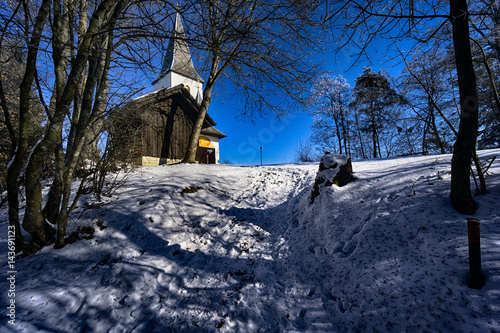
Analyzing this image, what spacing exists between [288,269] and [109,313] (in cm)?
251

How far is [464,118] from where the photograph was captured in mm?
2506

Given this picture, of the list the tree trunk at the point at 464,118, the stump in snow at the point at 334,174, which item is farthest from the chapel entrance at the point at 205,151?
the tree trunk at the point at 464,118

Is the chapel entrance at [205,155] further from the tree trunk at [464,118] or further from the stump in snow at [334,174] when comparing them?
the tree trunk at [464,118]

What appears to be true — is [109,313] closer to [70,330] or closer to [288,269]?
[70,330]

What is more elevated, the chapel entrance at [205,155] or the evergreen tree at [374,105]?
the evergreen tree at [374,105]

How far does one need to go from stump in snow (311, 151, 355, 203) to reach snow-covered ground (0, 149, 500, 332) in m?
0.29

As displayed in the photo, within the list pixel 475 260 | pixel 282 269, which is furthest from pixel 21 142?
pixel 475 260

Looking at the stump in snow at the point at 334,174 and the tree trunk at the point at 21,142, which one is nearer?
the tree trunk at the point at 21,142

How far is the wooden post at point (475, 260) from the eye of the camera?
158 cm

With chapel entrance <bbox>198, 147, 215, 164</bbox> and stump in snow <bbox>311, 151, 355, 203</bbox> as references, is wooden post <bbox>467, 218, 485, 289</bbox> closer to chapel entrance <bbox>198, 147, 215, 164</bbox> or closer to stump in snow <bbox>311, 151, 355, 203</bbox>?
stump in snow <bbox>311, 151, 355, 203</bbox>

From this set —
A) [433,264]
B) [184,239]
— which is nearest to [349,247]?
[433,264]

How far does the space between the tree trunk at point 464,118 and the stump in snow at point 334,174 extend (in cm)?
204

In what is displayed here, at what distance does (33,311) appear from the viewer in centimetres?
214

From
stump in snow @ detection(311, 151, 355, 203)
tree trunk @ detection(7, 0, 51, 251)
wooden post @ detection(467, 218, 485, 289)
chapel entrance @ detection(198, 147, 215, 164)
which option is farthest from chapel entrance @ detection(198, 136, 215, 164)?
wooden post @ detection(467, 218, 485, 289)
